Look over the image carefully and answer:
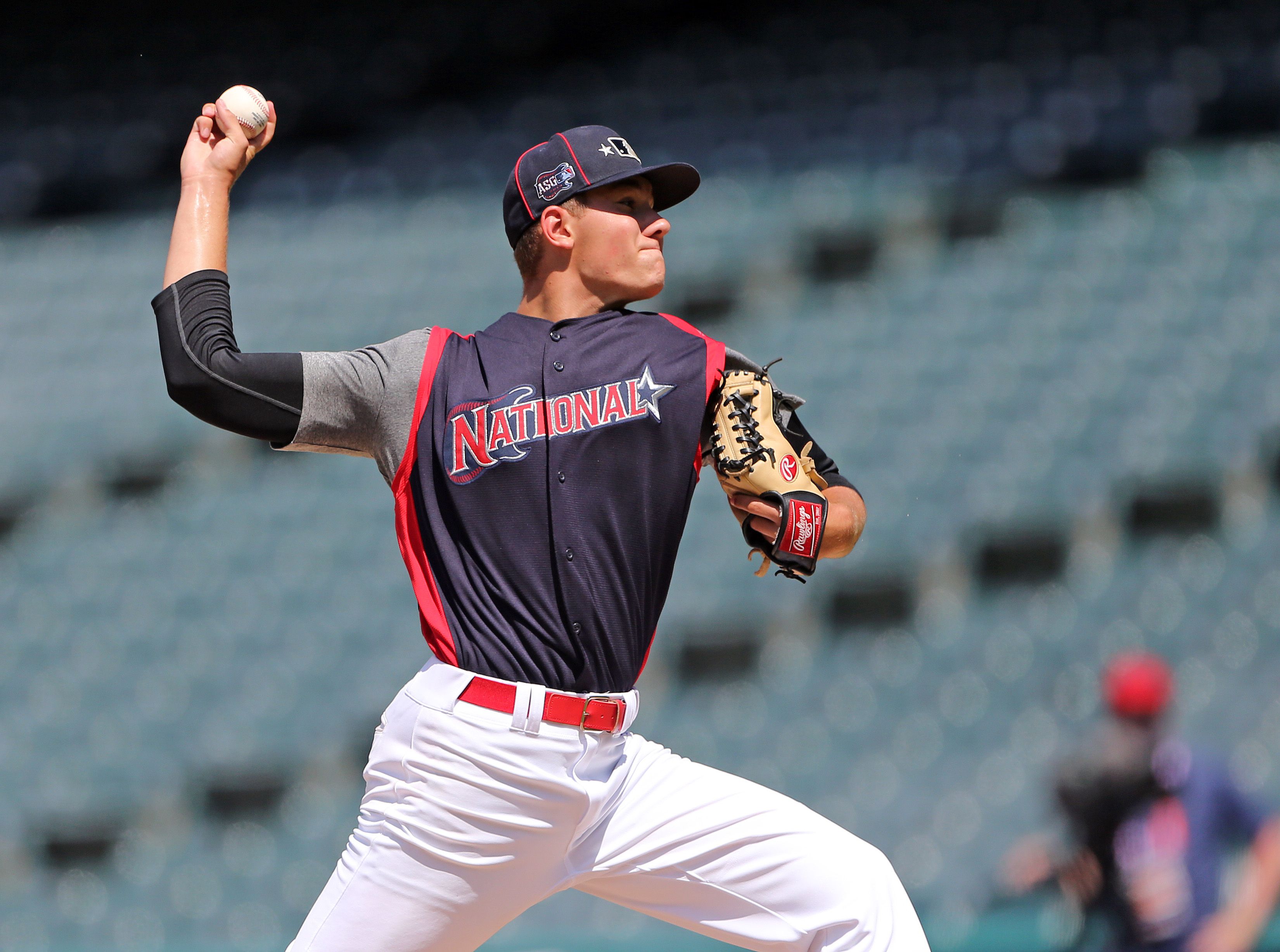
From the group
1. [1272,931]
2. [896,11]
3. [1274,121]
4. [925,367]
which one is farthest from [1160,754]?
[896,11]

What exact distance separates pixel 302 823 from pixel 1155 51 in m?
6.86

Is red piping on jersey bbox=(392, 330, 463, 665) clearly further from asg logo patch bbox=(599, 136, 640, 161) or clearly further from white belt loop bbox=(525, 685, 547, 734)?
asg logo patch bbox=(599, 136, 640, 161)

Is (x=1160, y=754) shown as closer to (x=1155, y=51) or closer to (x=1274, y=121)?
(x=1274, y=121)

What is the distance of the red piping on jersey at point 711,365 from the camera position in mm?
2299

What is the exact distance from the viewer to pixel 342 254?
898cm

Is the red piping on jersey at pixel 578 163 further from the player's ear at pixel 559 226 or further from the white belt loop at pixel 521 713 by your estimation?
the white belt loop at pixel 521 713

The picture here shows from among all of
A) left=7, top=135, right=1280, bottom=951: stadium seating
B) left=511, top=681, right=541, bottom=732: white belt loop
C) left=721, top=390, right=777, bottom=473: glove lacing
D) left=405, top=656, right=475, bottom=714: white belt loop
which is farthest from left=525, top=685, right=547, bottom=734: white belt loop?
left=7, top=135, right=1280, bottom=951: stadium seating

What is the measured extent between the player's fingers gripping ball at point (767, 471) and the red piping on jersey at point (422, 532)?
19.6 inches

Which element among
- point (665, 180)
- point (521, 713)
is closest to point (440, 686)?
point (521, 713)

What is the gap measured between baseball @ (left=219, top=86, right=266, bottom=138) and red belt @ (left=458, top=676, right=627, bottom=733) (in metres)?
1.06

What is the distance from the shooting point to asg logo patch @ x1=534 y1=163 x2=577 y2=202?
2.37 metres

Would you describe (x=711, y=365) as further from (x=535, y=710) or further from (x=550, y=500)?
(x=535, y=710)

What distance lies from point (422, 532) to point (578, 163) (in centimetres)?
71

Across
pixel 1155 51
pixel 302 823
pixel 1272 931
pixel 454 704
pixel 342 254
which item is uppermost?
pixel 1155 51
